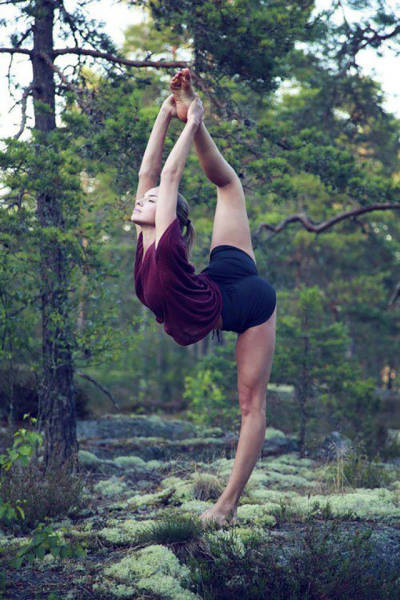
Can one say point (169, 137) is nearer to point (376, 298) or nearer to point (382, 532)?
point (382, 532)

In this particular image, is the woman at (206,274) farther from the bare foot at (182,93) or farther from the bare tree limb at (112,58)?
the bare tree limb at (112,58)

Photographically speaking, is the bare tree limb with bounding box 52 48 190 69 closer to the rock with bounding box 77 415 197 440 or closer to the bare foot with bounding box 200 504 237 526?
the bare foot with bounding box 200 504 237 526

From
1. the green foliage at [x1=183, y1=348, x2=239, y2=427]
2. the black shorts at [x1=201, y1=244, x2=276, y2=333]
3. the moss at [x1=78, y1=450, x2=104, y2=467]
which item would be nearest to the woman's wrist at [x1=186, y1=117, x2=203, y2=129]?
the black shorts at [x1=201, y1=244, x2=276, y2=333]

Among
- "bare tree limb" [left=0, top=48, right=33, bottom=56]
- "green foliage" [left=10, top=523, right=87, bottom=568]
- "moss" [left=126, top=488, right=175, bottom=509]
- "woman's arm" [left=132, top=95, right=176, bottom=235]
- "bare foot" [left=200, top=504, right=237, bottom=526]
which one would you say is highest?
"bare tree limb" [left=0, top=48, right=33, bottom=56]

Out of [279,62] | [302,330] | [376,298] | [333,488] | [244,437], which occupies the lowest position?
[333,488]

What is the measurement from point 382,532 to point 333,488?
61.5 inches

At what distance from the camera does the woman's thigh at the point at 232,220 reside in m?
4.25

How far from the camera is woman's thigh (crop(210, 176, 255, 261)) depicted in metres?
4.25

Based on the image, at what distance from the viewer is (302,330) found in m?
9.55

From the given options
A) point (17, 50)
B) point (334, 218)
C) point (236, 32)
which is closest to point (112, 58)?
point (17, 50)

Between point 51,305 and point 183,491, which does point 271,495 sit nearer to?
point 183,491

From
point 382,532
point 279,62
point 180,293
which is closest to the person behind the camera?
point 180,293

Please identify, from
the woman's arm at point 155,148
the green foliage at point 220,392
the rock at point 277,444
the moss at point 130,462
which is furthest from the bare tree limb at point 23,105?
the green foliage at point 220,392

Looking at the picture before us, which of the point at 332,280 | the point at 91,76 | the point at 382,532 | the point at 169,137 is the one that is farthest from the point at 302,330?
the point at 332,280
